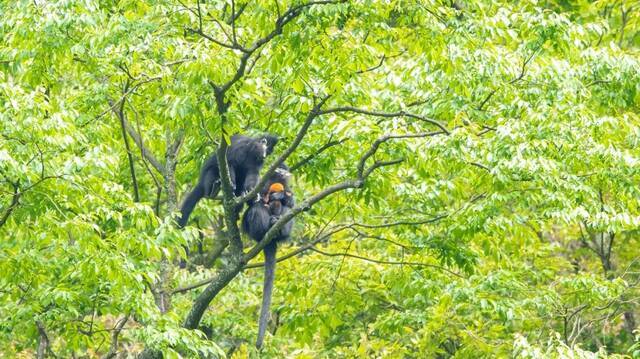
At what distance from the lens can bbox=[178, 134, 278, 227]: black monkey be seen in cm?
995

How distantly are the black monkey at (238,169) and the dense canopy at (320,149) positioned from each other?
0.86 feet

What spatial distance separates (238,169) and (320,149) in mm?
2049

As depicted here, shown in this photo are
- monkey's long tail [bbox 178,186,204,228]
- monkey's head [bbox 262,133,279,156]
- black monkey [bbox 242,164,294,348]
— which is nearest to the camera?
black monkey [bbox 242,164,294,348]

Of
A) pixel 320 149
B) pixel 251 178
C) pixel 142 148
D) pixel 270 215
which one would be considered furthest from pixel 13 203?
pixel 251 178

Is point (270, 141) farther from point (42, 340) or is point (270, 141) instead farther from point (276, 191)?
point (42, 340)

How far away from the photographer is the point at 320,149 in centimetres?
870

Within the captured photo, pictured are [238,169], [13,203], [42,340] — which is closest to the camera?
[13,203]

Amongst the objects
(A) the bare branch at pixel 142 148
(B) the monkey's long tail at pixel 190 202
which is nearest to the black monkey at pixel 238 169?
(B) the monkey's long tail at pixel 190 202

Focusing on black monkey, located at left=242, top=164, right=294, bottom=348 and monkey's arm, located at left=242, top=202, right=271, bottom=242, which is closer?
Answer: black monkey, located at left=242, top=164, right=294, bottom=348

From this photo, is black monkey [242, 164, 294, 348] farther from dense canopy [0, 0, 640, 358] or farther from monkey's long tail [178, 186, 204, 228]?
monkey's long tail [178, 186, 204, 228]

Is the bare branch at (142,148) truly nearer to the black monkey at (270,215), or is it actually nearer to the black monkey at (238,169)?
the black monkey at (238,169)

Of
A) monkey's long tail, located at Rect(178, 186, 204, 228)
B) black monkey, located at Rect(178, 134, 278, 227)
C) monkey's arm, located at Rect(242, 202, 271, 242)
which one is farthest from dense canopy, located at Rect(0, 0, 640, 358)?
monkey's arm, located at Rect(242, 202, 271, 242)

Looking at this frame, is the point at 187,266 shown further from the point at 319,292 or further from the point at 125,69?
the point at 125,69

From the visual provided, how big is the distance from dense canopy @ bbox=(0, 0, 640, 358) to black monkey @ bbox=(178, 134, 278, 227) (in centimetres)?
26
